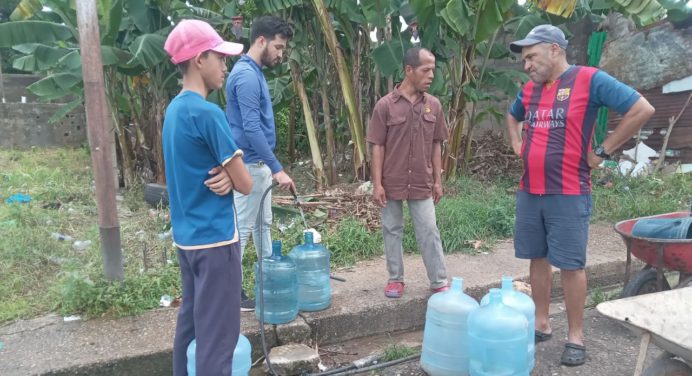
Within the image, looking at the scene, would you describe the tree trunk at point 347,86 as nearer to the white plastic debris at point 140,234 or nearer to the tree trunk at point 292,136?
the tree trunk at point 292,136

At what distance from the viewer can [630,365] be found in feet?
10.2

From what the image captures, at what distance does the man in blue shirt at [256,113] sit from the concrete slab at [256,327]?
0.56 meters

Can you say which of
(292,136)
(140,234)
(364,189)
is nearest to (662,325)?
(364,189)

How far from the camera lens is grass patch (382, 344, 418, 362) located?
10.7 ft

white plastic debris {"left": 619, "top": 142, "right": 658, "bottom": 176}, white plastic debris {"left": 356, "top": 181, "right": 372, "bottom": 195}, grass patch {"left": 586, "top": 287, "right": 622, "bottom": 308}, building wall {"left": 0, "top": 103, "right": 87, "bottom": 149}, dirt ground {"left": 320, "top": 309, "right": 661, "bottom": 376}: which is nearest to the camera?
dirt ground {"left": 320, "top": 309, "right": 661, "bottom": 376}

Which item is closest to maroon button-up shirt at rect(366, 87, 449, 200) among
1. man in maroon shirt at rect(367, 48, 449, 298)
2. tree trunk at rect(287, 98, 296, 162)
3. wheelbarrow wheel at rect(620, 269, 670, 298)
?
man in maroon shirt at rect(367, 48, 449, 298)

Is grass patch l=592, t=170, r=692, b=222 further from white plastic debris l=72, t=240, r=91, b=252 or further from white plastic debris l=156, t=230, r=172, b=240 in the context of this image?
white plastic debris l=72, t=240, r=91, b=252

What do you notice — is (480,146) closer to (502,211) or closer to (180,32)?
(502,211)

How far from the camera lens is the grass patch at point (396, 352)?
3.26m

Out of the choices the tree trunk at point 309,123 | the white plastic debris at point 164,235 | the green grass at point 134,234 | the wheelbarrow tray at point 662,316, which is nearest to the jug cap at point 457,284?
the wheelbarrow tray at point 662,316

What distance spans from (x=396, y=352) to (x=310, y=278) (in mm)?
795

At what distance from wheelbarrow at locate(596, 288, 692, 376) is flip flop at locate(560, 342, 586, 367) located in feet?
2.23

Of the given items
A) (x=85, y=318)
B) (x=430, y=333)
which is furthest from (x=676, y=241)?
(x=85, y=318)

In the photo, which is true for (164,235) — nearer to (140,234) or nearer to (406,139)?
(140,234)
